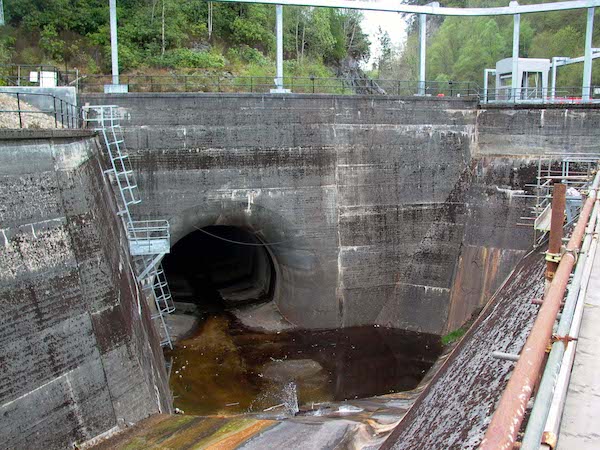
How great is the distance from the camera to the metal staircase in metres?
13.4

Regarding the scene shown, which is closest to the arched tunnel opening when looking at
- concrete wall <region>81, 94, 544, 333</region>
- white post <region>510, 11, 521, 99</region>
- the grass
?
the grass

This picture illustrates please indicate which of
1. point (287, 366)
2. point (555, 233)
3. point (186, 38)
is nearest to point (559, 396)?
point (555, 233)

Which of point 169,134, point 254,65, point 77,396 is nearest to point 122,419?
point 77,396

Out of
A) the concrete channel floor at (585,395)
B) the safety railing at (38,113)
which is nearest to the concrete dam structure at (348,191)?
the safety railing at (38,113)

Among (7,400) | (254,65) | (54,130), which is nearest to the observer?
(7,400)

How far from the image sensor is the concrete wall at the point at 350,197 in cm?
1551

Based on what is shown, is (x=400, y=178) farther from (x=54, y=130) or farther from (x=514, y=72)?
(x=54, y=130)

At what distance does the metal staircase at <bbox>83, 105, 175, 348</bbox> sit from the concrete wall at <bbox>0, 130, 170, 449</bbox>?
2817 mm

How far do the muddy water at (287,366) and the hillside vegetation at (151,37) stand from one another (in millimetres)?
11689

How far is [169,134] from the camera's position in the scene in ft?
49.4

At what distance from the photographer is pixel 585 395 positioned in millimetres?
3484

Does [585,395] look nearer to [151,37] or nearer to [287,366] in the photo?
[287,366]

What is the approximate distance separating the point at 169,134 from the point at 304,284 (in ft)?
20.3

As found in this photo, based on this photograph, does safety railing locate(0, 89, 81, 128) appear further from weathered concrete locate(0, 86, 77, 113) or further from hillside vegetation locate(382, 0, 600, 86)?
hillside vegetation locate(382, 0, 600, 86)
